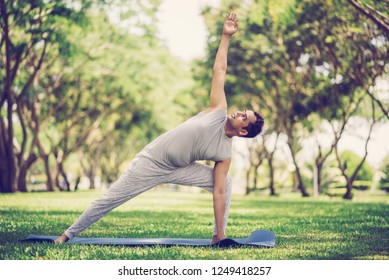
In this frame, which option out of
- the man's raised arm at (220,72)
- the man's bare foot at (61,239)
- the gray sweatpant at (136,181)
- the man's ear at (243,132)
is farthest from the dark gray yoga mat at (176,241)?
the man's raised arm at (220,72)

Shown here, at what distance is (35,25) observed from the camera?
62.4 ft

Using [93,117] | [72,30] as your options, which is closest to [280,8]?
[72,30]

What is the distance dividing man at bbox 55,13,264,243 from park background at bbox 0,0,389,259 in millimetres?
865

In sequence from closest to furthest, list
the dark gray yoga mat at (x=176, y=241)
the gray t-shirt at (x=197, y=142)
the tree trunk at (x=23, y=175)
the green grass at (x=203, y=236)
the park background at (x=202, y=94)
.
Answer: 1. the green grass at (x=203, y=236)
2. the gray t-shirt at (x=197, y=142)
3. the dark gray yoga mat at (x=176, y=241)
4. the park background at (x=202, y=94)
5. the tree trunk at (x=23, y=175)

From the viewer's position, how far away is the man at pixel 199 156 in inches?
259

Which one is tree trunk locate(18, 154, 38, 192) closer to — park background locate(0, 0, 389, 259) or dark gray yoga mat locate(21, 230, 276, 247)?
park background locate(0, 0, 389, 259)

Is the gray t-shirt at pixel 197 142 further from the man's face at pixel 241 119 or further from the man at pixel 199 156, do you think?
the man's face at pixel 241 119

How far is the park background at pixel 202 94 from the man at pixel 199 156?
0.87 m

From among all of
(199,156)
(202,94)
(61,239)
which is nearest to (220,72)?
(199,156)

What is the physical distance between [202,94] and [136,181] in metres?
29.7

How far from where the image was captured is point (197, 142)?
21.5 feet

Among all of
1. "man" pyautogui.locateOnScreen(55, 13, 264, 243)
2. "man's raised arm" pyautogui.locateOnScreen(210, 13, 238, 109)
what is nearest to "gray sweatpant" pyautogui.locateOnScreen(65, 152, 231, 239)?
"man" pyautogui.locateOnScreen(55, 13, 264, 243)

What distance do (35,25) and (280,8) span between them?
8655mm

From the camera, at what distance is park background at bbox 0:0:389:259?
1057cm
